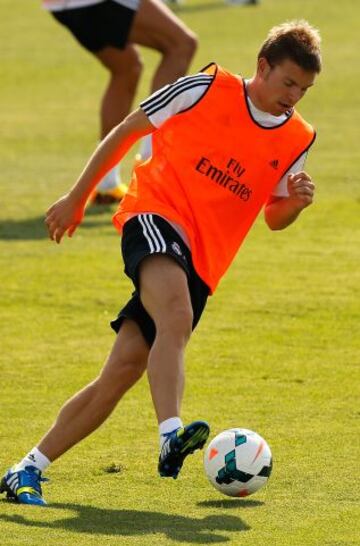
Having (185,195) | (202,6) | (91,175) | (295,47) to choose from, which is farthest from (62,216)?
(202,6)

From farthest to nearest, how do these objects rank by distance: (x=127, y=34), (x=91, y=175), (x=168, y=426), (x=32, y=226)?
(x=127, y=34) < (x=32, y=226) < (x=91, y=175) < (x=168, y=426)

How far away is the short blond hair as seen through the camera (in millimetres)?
6598

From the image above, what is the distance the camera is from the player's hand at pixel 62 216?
6.63 meters

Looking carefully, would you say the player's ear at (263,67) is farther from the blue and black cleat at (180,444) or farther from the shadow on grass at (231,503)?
the shadow on grass at (231,503)

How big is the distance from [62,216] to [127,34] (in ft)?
22.5

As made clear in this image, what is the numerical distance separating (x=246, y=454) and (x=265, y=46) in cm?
171

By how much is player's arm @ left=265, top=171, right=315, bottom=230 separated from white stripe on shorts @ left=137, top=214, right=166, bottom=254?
657 mm

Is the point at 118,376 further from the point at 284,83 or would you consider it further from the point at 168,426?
the point at 284,83

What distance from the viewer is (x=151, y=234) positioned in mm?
6465

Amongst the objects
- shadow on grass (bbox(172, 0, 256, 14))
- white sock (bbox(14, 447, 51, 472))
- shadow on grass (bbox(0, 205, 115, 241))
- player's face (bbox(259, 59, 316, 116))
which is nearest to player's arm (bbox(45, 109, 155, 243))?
player's face (bbox(259, 59, 316, 116))

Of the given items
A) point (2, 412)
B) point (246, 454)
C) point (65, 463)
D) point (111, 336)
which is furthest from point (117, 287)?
point (246, 454)

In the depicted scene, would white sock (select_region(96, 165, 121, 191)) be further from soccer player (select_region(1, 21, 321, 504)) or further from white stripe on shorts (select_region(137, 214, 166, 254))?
white stripe on shorts (select_region(137, 214, 166, 254))

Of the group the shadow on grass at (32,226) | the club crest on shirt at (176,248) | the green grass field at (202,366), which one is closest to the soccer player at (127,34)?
the shadow on grass at (32,226)

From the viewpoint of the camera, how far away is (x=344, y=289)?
10992 mm
